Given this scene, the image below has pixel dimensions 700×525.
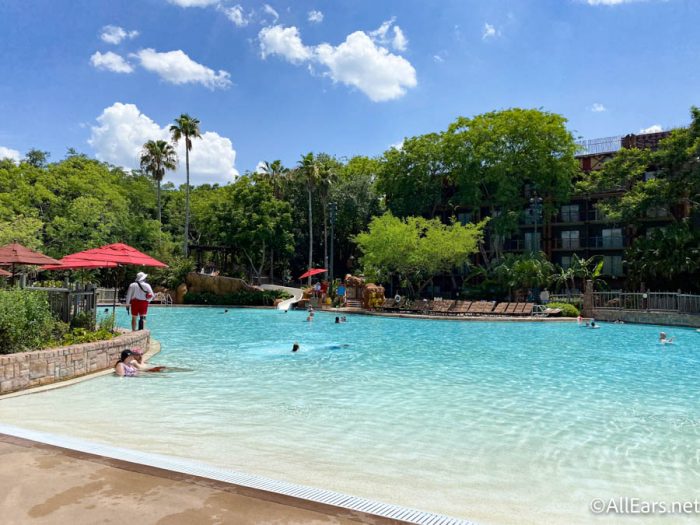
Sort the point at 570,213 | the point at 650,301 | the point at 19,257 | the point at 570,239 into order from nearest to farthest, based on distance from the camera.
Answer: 1. the point at 19,257
2. the point at 650,301
3. the point at 570,239
4. the point at 570,213

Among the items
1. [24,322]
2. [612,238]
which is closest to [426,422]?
[24,322]

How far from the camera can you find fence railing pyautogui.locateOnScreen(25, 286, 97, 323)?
38.3ft

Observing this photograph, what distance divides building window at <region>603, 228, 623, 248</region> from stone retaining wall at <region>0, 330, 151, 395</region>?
137ft

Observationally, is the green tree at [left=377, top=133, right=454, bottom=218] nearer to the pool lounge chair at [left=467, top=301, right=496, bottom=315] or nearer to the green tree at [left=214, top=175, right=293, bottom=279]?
the green tree at [left=214, top=175, right=293, bottom=279]

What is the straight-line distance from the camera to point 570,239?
145ft

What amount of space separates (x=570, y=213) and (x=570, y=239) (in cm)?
241

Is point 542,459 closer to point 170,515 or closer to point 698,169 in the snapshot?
point 170,515

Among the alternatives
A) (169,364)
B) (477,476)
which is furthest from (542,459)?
(169,364)

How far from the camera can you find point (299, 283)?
5778cm

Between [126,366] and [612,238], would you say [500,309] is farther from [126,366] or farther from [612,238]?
[126,366]

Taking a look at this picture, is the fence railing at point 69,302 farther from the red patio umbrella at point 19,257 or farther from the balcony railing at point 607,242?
the balcony railing at point 607,242

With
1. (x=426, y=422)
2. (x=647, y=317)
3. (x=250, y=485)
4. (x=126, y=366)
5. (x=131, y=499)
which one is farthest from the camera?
(x=647, y=317)

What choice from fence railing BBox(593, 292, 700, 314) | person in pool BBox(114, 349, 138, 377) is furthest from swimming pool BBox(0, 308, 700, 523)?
fence railing BBox(593, 292, 700, 314)

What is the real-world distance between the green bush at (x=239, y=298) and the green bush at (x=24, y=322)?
2741cm
